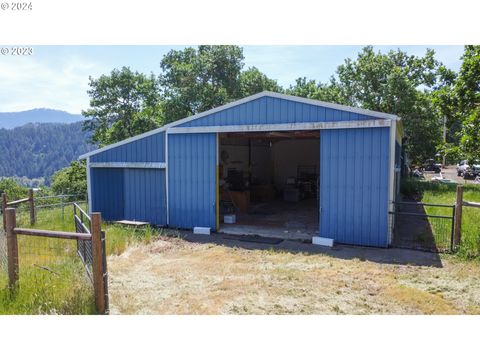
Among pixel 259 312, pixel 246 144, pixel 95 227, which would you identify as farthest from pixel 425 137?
pixel 95 227

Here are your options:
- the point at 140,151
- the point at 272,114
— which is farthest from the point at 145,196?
the point at 272,114

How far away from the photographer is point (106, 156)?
39.3 feet

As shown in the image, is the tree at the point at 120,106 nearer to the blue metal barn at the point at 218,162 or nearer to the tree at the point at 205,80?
the tree at the point at 205,80

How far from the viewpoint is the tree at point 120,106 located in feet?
89.7

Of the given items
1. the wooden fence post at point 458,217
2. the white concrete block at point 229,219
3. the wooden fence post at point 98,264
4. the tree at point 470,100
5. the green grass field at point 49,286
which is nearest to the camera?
the wooden fence post at point 98,264

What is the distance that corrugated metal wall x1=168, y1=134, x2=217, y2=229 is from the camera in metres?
10.3

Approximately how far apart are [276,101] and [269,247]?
11.8 feet

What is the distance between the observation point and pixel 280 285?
597 centimetres

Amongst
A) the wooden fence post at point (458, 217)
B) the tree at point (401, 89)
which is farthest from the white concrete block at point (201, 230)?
the tree at point (401, 89)

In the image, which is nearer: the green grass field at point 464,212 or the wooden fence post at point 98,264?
the wooden fence post at point 98,264

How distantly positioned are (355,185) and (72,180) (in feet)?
87.5

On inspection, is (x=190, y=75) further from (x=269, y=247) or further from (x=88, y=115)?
(x=269, y=247)

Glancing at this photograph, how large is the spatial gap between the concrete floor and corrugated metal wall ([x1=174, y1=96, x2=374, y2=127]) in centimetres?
294

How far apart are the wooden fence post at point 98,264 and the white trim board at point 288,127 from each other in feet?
19.2
